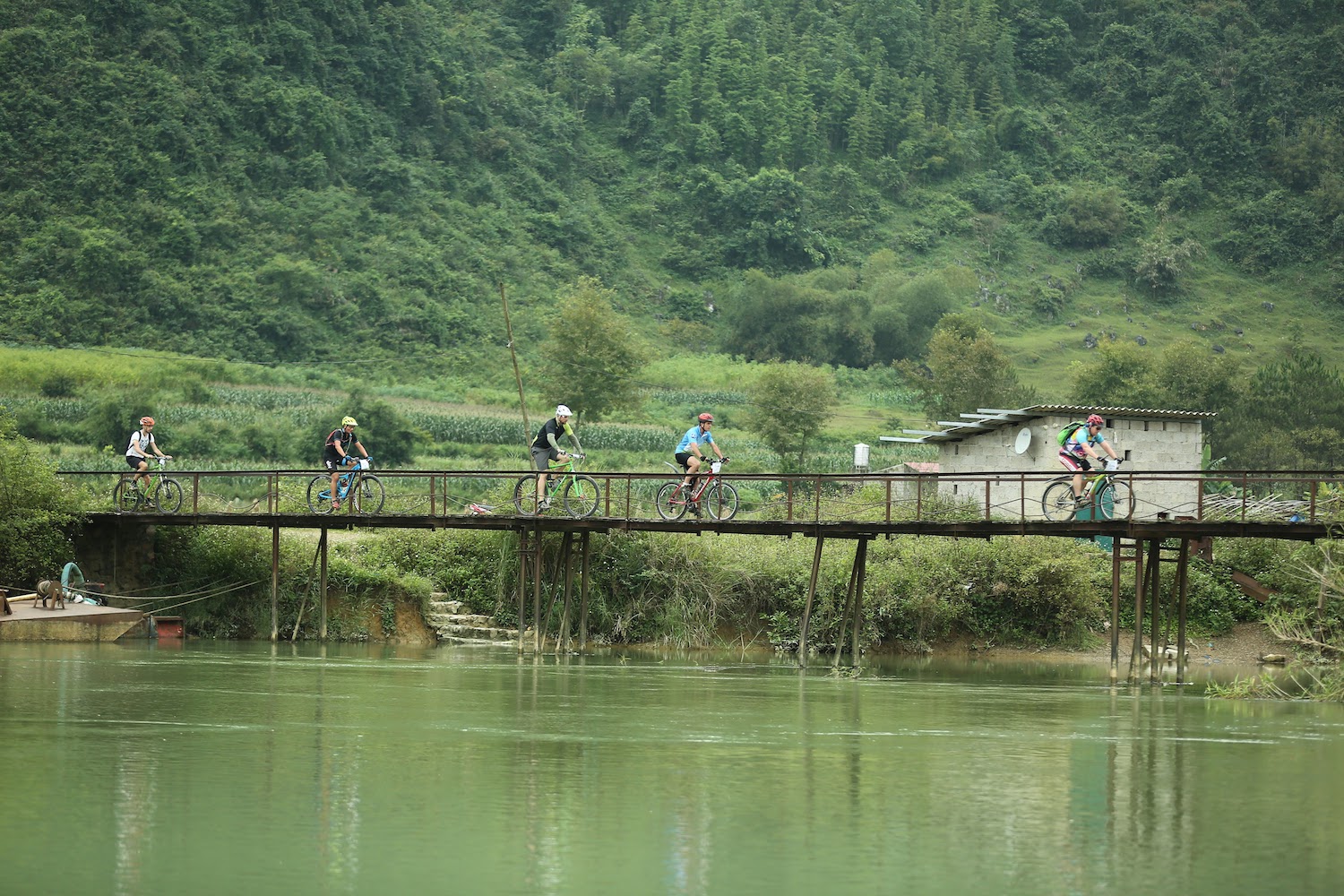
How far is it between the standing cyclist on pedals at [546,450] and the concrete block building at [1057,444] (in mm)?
16153

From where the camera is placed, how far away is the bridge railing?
116ft

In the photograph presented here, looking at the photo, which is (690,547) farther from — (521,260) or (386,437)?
(521,260)

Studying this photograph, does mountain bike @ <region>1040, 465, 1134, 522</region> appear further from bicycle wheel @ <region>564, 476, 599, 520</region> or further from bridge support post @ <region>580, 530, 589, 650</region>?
bridge support post @ <region>580, 530, 589, 650</region>

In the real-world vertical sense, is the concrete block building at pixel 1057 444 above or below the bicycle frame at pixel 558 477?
above

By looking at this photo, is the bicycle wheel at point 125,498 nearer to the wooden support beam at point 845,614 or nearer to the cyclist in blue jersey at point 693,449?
the cyclist in blue jersey at point 693,449

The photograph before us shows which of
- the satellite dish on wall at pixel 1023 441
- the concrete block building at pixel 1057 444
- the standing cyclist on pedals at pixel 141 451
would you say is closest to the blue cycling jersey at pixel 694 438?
the standing cyclist on pedals at pixel 141 451

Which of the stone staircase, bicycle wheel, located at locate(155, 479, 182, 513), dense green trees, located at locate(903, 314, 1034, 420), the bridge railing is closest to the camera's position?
the bridge railing

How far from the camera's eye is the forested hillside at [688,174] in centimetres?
11769

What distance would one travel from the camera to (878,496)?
5134 cm

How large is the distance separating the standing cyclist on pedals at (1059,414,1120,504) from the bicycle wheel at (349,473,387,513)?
46.1 feet

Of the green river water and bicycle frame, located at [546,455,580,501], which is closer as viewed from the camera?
the green river water

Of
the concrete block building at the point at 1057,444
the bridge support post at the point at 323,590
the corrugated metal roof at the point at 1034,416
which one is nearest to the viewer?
the bridge support post at the point at 323,590

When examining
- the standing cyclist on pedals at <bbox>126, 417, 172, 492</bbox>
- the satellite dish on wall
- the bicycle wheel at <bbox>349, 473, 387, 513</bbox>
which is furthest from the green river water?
the satellite dish on wall

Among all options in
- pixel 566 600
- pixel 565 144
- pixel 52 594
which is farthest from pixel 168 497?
pixel 565 144
